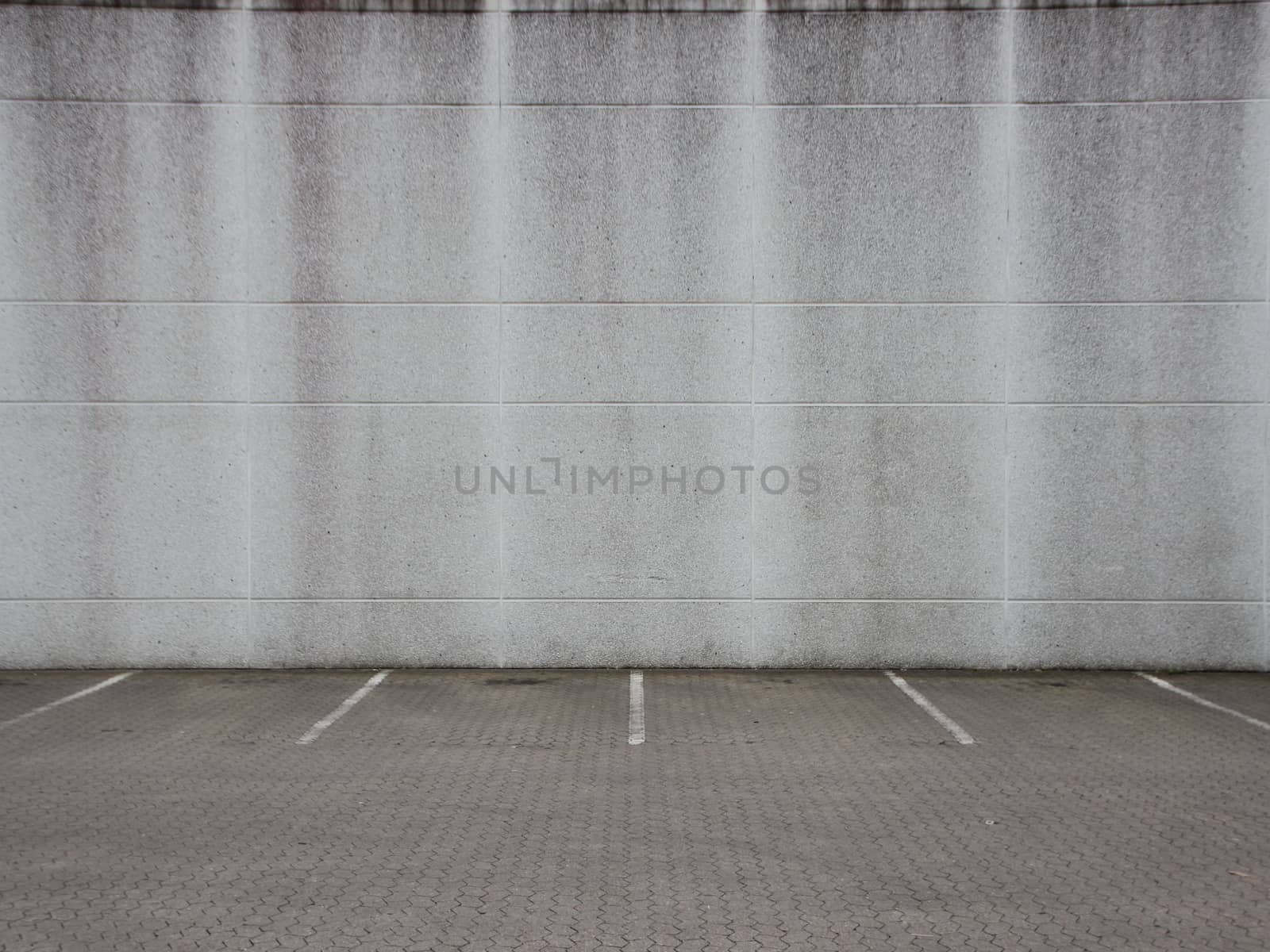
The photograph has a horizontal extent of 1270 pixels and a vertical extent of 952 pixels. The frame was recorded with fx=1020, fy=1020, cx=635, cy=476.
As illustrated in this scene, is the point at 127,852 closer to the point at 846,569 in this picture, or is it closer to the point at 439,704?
the point at 439,704

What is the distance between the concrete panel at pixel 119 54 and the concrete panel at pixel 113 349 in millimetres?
2201

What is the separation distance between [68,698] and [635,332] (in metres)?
6.44

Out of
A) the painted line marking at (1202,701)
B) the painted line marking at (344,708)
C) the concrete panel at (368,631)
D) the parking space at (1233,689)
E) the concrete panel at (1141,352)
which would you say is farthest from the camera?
the concrete panel at (368,631)

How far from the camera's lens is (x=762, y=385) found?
10.7 metres

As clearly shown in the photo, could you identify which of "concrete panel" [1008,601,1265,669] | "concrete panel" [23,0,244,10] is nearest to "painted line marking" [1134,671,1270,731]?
"concrete panel" [1008,601,1265,669]

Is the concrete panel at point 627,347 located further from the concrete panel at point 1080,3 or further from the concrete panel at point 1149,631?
the concrete panel at point 1080,3

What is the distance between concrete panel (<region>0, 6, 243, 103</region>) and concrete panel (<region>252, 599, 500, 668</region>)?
17.7 feet

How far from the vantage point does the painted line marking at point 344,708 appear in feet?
26.7

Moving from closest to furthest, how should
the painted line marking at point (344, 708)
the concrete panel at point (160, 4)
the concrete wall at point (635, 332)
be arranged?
the painted line marking at point (344, 708) → the concrete panel at point (160, 4) → the concrete wall at point (635, 332)

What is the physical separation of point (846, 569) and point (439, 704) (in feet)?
14.4

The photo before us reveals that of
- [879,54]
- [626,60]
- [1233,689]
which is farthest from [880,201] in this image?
[1233,689]

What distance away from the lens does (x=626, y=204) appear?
34.6ft

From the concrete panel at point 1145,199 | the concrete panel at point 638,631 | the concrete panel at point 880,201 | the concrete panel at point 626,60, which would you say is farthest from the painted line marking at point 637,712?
the concrete panel at point 626,60

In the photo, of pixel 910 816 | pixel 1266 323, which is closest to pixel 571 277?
pixel 910 816
